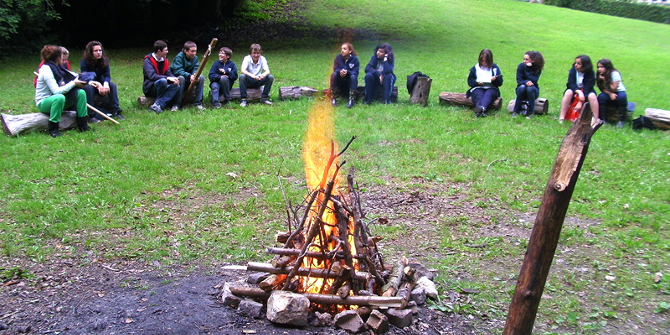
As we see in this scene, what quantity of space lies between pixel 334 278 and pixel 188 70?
24.7 feet

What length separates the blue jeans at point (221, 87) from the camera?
1026 centimetres

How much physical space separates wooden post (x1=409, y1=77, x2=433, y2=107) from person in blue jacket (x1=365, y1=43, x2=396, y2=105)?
1.69 feet

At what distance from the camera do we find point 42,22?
15.1 metres

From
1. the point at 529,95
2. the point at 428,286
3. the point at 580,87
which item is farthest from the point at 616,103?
the point at 428,286

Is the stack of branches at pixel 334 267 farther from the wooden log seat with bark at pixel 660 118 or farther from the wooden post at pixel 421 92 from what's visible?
the wooden log seat with bark at pixel 660 118

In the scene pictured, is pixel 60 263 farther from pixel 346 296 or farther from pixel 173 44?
pixel 173 44

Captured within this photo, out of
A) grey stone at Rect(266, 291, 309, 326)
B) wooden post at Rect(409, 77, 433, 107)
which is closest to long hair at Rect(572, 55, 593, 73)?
wooden post at Rect(409, 77, 433, 107)

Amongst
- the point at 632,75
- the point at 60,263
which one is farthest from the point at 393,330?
the point at 632,75

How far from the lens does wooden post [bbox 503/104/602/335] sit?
108 inches

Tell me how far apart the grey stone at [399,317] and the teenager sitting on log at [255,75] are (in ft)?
24.6

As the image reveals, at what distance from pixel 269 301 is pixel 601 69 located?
8.49 m

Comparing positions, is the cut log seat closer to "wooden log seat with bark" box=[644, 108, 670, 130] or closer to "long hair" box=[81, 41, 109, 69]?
"long hair" box=[81, 41, 109, 69]

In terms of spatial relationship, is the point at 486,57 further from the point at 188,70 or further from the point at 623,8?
the point at 623,8

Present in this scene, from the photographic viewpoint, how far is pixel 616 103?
9523 millimetres
